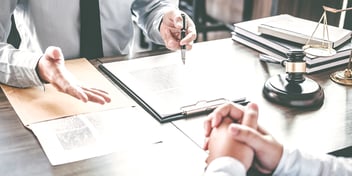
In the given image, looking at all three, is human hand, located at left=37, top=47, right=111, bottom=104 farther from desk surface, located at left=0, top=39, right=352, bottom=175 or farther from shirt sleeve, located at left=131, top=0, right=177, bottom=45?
shirt sleeve, located at left=131, top=0, right=177, bottom=45

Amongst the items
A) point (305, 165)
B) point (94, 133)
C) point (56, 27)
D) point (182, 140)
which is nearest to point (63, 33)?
point (56, 27)

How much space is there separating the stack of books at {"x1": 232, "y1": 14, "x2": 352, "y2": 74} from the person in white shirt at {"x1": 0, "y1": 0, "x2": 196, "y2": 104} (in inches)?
10.3

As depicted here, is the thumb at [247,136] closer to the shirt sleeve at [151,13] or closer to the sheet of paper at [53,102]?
the sheet of paper at [53,102]

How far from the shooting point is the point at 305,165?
1.00 metres

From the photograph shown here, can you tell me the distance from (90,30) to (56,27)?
117 millimetres

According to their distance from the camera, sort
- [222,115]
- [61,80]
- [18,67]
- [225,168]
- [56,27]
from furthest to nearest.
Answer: [56,27]
[18,67]
[61,80]
[222,115]
[225,168]

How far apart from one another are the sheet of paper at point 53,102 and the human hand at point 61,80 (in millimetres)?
42

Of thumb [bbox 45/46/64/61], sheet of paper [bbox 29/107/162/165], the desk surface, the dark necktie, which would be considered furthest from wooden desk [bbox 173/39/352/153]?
the dark necktie

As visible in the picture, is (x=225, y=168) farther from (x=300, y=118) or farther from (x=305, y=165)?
(x=300, y=118)

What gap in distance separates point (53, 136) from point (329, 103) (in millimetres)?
745

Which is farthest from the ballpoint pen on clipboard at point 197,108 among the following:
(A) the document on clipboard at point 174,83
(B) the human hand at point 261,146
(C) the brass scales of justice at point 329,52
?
(C) the brass scales of justice at point 329,52

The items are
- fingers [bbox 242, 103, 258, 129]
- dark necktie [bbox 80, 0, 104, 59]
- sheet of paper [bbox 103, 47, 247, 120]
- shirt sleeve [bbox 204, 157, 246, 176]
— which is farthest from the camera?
dark necktie [bbox 80, 0, 104, 59]

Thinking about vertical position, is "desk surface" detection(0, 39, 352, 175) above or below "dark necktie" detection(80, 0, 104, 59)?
below

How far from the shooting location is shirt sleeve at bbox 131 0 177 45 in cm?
175
